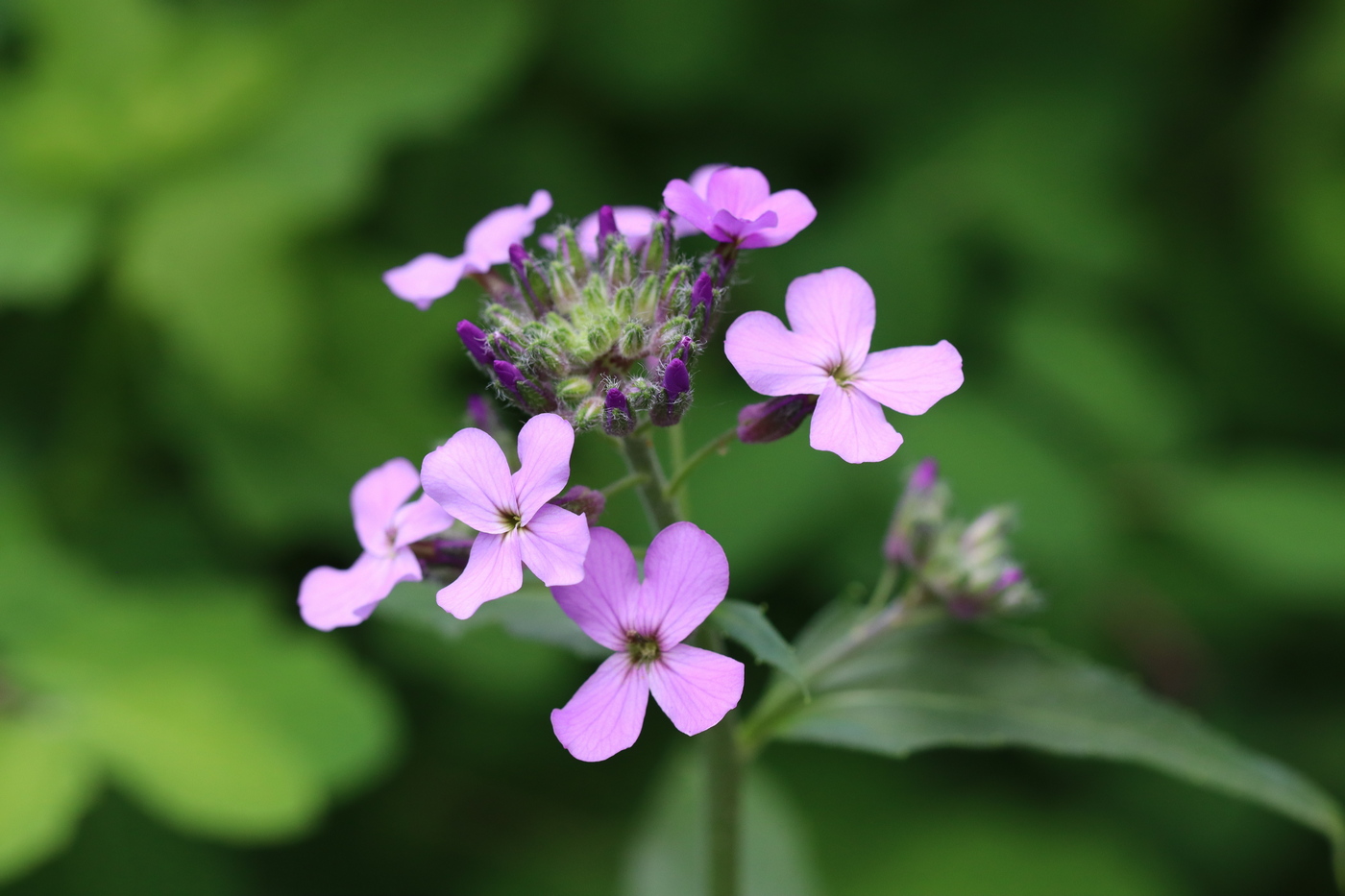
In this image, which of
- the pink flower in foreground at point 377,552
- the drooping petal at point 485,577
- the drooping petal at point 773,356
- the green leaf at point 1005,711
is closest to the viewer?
the drooping petal at point 485,577

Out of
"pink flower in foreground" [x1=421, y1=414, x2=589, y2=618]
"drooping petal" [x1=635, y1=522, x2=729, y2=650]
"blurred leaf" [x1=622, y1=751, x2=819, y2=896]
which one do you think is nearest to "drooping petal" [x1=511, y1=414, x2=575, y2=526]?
"pink flower in foreground" [x1=421, y1=414, x2=589, y2=618]

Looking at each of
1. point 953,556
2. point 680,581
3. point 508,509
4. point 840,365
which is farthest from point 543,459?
point 953,556

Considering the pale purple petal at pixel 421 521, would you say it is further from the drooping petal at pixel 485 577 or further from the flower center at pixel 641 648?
the flower center at pixel 641 648

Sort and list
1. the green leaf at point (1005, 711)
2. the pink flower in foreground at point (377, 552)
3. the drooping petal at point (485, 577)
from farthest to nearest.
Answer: the green leaf at point (1005, 711), the pink flower in foreground at point (377, 552), the drooping petal at point (485, 577)

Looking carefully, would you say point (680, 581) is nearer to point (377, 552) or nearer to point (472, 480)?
point (472, 480)

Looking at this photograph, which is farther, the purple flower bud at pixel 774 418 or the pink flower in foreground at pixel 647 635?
the purple flower bud at pixel 774 418

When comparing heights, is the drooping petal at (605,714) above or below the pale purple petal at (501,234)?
below

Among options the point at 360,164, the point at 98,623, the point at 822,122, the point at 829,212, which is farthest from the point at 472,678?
the point at 822,122

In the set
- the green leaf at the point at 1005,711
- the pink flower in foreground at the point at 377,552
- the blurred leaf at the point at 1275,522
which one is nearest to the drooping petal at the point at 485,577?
the pink flower in foreground at the point at 377,552
